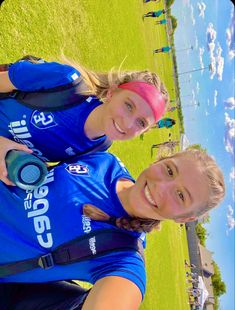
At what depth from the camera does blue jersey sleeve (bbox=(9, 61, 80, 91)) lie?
3.29m

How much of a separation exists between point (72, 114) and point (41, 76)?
433 millimetres

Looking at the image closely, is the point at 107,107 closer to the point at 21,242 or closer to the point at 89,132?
the point at 89,132

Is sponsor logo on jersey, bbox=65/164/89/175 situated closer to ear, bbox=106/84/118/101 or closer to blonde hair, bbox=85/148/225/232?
blonde hair, bbox=85/148/225/232

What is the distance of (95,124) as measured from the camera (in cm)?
344

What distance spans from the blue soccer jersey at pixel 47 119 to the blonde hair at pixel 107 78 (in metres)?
0.18

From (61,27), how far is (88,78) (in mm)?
7092

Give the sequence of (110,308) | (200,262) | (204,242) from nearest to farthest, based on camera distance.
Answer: (110,308), (200,262), (204,242)

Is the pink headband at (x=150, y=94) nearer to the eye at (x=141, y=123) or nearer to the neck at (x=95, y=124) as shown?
the eye at (x=141, y=123)

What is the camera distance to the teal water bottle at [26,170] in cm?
260

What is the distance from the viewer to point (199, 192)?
289 cm

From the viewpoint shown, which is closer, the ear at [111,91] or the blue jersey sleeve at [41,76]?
the blue jersey sleeve at [41,76]

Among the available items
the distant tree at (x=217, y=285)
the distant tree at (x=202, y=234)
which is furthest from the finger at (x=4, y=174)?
the distant tree at (x=217, y=285)

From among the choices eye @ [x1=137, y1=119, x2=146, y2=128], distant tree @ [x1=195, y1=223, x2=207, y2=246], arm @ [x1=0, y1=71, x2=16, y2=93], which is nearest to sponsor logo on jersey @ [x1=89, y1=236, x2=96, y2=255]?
eye @ [x1=137, y1=119, x2=146, y2=128]

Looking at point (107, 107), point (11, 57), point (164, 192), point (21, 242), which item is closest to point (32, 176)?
point (21, 242)
